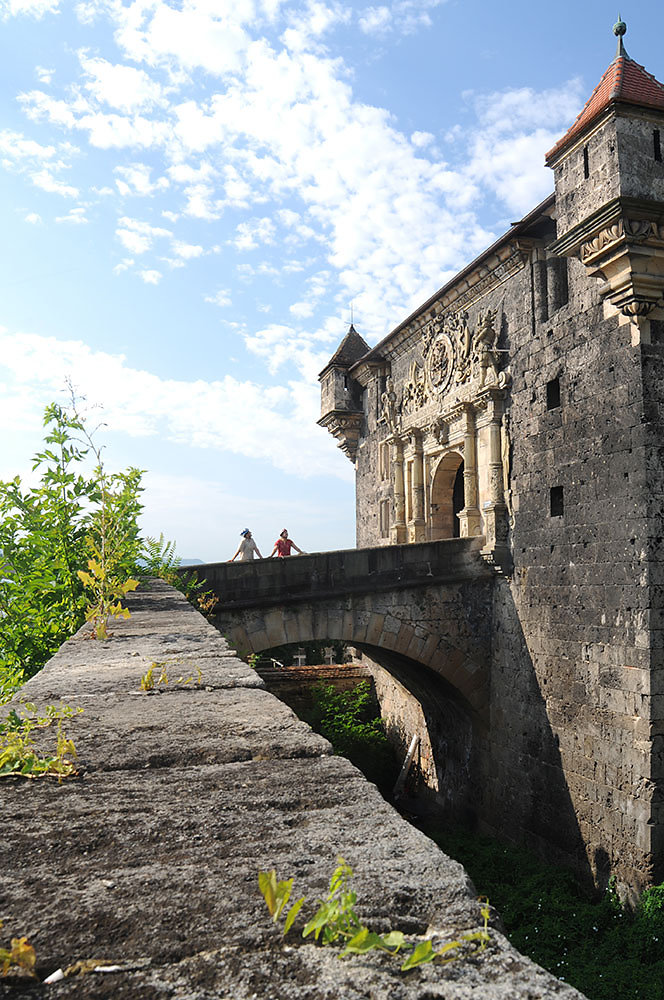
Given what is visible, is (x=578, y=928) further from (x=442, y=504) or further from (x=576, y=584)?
(x=442, y=504)

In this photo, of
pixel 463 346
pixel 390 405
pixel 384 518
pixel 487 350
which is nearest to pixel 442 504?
pixel 384 518

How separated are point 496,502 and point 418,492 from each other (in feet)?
10.0

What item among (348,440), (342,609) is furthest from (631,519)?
(348,440)

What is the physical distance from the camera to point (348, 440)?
16.8 m

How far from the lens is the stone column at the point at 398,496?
537 inches

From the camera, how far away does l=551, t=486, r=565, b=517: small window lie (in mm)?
8953

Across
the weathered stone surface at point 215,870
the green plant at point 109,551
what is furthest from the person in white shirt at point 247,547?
the weathered stone surface at point 215,870

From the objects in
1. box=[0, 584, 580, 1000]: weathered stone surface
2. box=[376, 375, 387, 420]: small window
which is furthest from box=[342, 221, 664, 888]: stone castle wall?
box=[0, 584, 580, 1000]: weathered stone surface

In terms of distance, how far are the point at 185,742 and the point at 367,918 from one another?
0.96 m

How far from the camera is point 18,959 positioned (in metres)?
0.89

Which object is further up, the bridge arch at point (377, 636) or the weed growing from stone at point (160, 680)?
the weed growing from stone at point (160, 680)

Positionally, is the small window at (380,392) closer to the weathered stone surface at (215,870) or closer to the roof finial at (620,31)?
the roof finial at (620,31)

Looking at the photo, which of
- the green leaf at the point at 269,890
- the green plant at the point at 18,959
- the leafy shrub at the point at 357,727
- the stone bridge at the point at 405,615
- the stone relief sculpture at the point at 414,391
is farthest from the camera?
the leafy shrub at the point at 357,727

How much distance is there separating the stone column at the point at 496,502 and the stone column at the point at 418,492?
2739 millimetres
